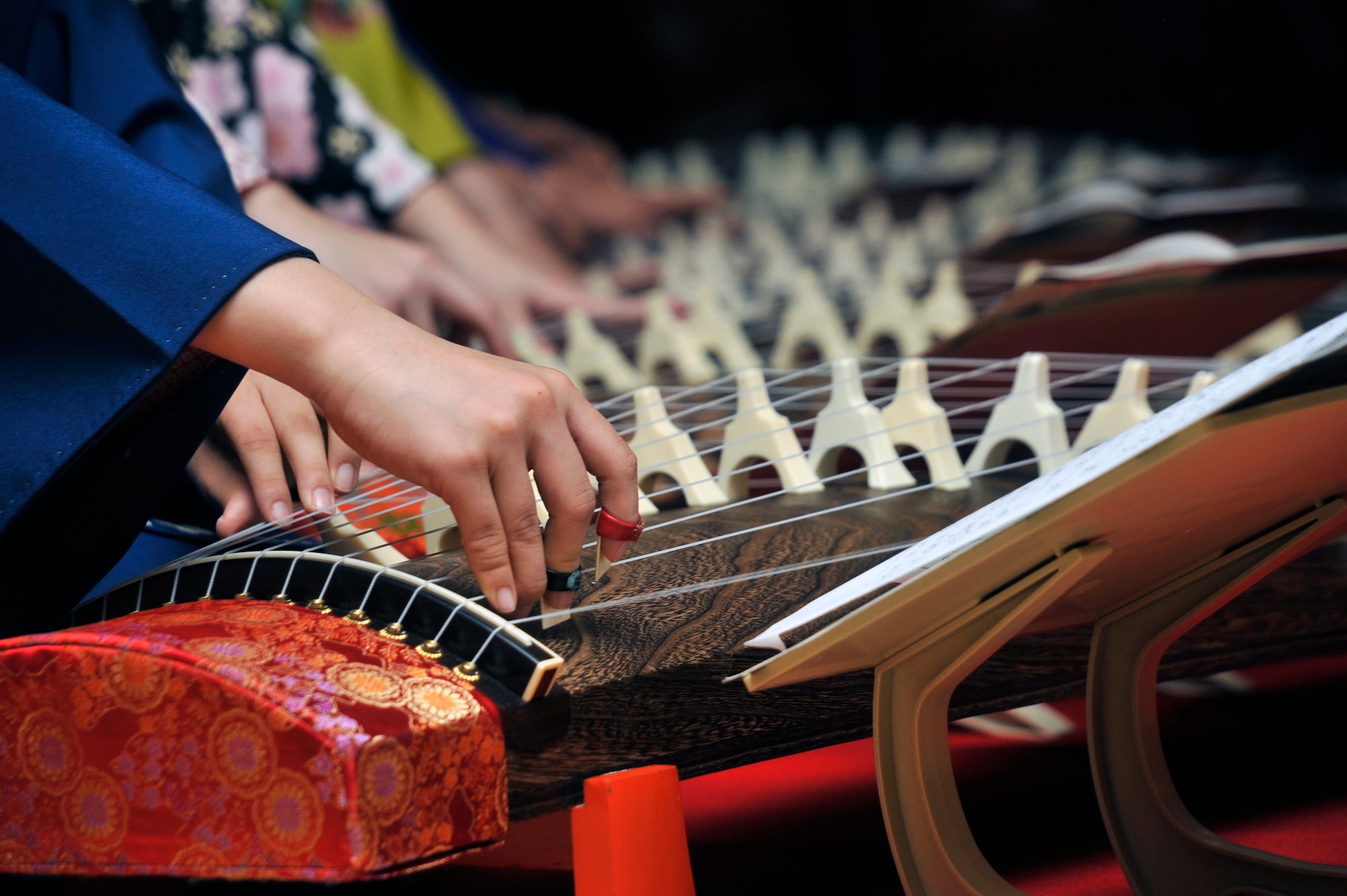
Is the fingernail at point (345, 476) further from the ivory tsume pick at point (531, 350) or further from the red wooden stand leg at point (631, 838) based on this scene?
the ivory tsume pick at point (531, 350)

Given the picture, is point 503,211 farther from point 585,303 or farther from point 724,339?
point 724,339

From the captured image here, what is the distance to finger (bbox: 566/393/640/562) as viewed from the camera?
66cm

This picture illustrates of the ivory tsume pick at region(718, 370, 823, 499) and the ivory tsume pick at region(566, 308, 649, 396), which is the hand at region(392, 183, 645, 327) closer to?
the ivory tsume pick at region(566, 308, 649, 396)

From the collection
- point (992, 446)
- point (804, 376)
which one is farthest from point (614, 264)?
point (992, 446)

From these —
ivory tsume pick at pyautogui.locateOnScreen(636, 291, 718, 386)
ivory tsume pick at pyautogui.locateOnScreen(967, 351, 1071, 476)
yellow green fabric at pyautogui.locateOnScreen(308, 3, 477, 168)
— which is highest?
yellow green fabric at pyautogui.locateOnScreen(308, 3, 477, 168)

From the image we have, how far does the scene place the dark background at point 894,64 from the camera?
179 inches

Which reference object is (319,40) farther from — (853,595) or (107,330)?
(853,595)

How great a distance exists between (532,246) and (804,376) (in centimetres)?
164

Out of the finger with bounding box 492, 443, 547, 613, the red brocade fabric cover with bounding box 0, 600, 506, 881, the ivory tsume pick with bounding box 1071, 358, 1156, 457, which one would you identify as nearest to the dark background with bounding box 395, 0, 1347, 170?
the ivory tsume pick with bounding box 1071, 358, 1156, 457

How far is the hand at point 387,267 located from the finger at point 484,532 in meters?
1.01

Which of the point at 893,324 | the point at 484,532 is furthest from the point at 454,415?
the point at 893,324

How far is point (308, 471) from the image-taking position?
86cm

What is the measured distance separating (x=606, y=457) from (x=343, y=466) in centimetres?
29

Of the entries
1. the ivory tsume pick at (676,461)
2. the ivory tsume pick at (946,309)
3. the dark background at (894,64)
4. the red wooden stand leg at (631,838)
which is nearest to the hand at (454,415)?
the red wooden stand leg at (631,838)
